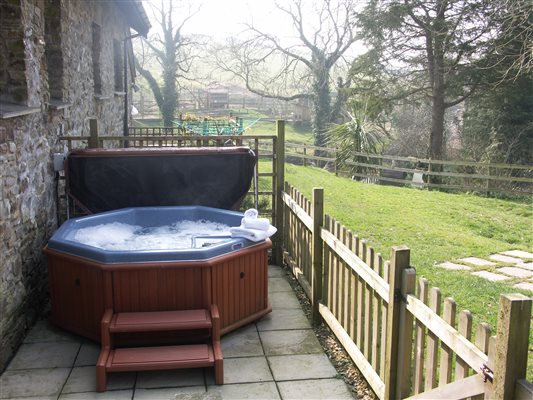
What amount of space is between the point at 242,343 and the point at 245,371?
0.50m

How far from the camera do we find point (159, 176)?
6266 mm

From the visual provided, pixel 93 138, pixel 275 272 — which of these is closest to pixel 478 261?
pixel 275 272

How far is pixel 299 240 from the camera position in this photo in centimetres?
573

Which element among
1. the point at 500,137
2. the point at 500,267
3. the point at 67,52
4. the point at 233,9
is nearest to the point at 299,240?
the point at 500,267

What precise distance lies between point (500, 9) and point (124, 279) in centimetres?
1323

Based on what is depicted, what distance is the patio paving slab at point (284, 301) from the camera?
5305 millimetres

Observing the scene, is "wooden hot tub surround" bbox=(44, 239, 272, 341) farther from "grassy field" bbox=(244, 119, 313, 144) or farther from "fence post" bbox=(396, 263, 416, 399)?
"grassy field" bbox=(244, 119, 313, 144)

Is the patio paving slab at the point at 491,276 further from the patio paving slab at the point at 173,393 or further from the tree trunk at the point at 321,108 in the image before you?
the tree trunk at the point at 321,108

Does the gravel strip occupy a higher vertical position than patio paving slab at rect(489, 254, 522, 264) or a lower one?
lower

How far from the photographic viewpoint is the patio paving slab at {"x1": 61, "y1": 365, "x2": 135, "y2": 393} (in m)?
3.77

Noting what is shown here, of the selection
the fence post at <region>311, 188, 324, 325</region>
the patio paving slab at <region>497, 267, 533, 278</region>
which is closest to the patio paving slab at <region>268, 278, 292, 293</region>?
the fence post at <region>311, 188, 324, 325</region>

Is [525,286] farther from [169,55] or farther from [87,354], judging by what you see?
[169,55]

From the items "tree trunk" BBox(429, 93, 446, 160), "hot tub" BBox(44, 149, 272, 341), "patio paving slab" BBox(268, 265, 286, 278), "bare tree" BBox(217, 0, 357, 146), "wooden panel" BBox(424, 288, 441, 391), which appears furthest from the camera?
"bare tree" BBox(217, 0, 357, 146)

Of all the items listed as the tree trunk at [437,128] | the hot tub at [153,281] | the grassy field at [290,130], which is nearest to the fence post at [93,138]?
the hot tub at [153,281]
